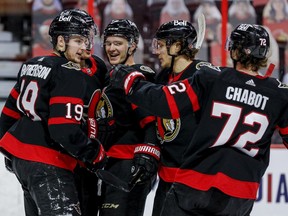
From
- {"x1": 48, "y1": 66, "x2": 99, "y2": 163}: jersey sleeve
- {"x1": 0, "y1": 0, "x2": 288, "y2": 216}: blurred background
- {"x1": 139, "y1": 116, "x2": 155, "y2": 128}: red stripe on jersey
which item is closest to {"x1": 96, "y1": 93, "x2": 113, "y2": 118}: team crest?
{"x1": 139, "y1": 116, "x2": 155, "y2": 128}: red stripe on jersey

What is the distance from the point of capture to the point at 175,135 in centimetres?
319

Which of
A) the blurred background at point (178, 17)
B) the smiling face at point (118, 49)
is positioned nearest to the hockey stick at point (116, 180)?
the smiling face at point (118, 49)

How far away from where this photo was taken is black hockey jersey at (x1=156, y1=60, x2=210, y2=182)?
317 cm

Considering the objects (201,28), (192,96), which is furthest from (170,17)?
(192,96)

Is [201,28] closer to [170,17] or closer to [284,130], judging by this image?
[284,130]

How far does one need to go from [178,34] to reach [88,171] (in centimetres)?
71

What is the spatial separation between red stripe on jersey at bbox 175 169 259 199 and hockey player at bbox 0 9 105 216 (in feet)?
1.41

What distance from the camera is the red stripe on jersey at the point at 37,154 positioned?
296cm

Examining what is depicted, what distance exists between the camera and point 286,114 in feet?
9.13

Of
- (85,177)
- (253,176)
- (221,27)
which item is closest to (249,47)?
(253,176)

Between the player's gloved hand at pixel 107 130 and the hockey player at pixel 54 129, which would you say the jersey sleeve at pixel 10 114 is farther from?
the player's gloved hand at pixel 107 130

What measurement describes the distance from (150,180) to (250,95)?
834mm

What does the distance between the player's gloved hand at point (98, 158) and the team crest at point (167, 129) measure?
0.31m

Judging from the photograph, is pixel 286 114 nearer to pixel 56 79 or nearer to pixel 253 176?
pixel 253 176
